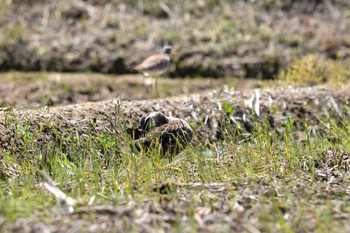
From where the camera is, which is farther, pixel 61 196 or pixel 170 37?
pixel 170 37

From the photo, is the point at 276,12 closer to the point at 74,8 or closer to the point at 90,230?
the point at 74,8

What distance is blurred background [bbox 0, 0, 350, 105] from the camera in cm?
1241

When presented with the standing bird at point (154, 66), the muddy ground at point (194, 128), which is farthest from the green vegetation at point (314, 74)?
the standing bird at point (154, 66)

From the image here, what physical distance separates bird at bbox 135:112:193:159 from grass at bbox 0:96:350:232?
0.75 ft

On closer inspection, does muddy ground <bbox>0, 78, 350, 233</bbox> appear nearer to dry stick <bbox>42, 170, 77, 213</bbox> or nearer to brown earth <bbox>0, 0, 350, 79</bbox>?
dry stick <bbox>42, 170, 77, 213</bbox>

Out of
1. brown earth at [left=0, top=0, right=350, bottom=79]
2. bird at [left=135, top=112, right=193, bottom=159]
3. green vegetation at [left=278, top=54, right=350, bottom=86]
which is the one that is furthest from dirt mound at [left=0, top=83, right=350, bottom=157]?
brown earth at [left=0, top=0, right=350, bottom=79]

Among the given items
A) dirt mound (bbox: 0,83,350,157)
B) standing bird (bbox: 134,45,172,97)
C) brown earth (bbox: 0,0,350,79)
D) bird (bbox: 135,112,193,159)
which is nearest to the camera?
bird (bbox: 135,112,193,159)

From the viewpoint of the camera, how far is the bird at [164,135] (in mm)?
5910

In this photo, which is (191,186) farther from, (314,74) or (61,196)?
(314,74)

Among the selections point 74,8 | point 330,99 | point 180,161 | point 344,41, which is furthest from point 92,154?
point 74,8

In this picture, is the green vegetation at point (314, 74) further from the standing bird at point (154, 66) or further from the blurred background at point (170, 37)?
the standing bird at point (154, 66)

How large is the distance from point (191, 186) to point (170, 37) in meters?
9.08

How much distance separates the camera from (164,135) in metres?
6.09

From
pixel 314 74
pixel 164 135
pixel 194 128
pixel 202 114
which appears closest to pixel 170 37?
pixel 314 74
